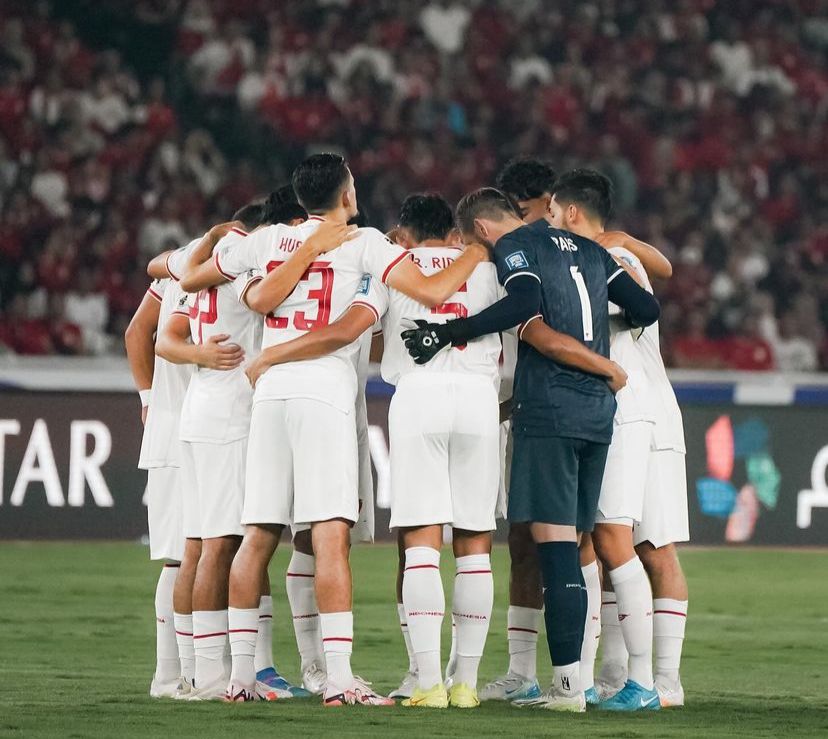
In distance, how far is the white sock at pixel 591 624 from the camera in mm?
6598

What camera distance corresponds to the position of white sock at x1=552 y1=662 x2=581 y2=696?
6.27 meters

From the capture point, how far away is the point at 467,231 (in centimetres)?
668

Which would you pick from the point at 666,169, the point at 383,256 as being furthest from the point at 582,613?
the point at 666,169

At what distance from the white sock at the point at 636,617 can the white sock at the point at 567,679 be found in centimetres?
29

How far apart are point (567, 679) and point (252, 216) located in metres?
2.34

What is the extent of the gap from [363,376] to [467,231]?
0.74 m

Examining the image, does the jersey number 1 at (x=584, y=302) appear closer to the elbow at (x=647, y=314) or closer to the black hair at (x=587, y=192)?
the elbow at (x=647, y=314)

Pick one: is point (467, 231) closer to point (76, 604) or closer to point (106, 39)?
point (76, 604)

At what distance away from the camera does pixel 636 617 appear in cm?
645

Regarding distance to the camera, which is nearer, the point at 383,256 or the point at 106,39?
the point at 383,256

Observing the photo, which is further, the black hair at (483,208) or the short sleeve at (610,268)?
the black hair at (483,208)

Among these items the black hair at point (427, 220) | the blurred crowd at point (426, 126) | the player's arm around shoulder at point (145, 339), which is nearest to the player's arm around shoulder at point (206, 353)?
the player's arm around shoulder at point (145, 339)

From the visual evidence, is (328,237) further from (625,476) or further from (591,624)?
(591,624)

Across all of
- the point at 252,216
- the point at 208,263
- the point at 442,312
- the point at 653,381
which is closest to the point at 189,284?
the point at 208,263
